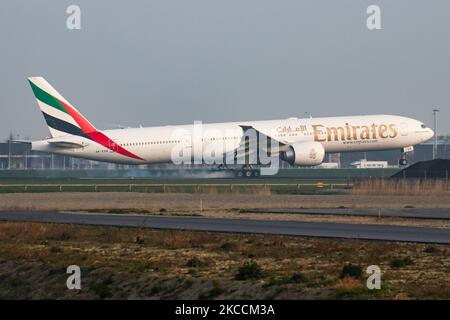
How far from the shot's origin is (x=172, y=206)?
188 ft

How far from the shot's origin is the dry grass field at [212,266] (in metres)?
23.4

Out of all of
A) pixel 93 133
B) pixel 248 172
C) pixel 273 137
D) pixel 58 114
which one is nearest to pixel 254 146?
pixel 273 137

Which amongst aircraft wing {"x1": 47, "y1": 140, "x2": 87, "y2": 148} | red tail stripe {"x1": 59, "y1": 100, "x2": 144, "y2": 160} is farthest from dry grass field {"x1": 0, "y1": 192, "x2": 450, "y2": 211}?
red tail stripe {"x1": 59, "y1": 100, "x2": 144, "y2": 160}

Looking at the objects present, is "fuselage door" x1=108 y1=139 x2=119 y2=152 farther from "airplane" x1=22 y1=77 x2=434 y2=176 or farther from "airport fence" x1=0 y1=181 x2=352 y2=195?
"airport fence" x1=0 y1=181 x2=352 y2=195

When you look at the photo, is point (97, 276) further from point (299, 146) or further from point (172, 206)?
point (299, 146)

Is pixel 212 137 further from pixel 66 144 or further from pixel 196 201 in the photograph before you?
pixel 196 201

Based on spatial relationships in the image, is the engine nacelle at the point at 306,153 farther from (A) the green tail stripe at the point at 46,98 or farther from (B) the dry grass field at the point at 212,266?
(B) the dry grass field at the point at 212,266

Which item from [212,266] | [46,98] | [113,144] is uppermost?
[46,98]

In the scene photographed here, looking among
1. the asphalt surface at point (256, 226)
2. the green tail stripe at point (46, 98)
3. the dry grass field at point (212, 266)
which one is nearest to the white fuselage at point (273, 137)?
the green tail stripe at point (46, 98)

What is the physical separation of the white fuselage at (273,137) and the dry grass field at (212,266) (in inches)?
2046

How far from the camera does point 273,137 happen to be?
300 ft

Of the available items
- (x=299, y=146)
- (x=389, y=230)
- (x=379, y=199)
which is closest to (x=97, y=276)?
(x=389, y=230)

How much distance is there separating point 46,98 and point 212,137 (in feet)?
55.3

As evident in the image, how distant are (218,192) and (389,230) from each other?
36.7 meters
